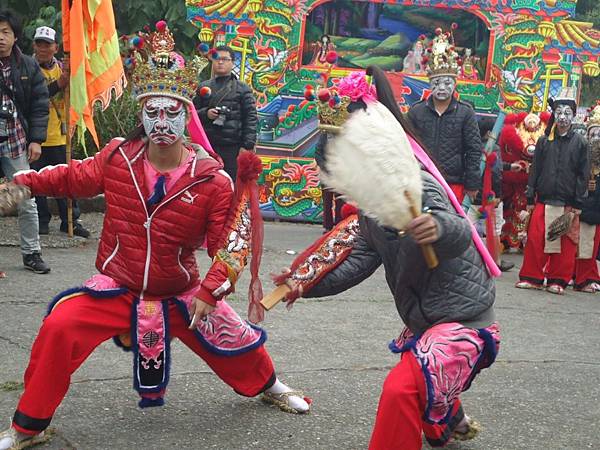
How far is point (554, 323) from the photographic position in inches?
279

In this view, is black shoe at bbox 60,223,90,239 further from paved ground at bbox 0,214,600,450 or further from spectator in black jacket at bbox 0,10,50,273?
spectator in black jacket at bbox 0,10,50,273

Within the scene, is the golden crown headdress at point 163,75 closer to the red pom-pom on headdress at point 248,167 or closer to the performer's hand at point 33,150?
the red pom-pom on headdress at point 248,167

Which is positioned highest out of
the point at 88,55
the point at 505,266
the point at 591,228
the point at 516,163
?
the point at 88,55

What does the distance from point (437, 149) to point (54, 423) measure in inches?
182

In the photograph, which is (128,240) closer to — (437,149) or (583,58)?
(437,149)

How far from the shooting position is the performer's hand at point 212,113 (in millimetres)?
8781

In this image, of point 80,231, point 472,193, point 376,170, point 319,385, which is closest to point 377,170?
point 376,170

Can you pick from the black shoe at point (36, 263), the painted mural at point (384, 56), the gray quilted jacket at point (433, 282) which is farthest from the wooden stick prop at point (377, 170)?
the painted mural at point (384, 56)

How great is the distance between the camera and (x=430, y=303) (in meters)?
3.49

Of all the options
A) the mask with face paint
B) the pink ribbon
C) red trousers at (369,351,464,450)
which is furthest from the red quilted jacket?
the mask with face paint

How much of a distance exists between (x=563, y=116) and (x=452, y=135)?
117 centimetres

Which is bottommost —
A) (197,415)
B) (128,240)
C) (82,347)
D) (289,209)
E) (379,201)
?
(289,209)

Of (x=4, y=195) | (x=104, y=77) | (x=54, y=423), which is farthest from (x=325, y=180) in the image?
(x=104, y=77)

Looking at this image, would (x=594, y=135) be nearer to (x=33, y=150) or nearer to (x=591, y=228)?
(x=591, y=228)
